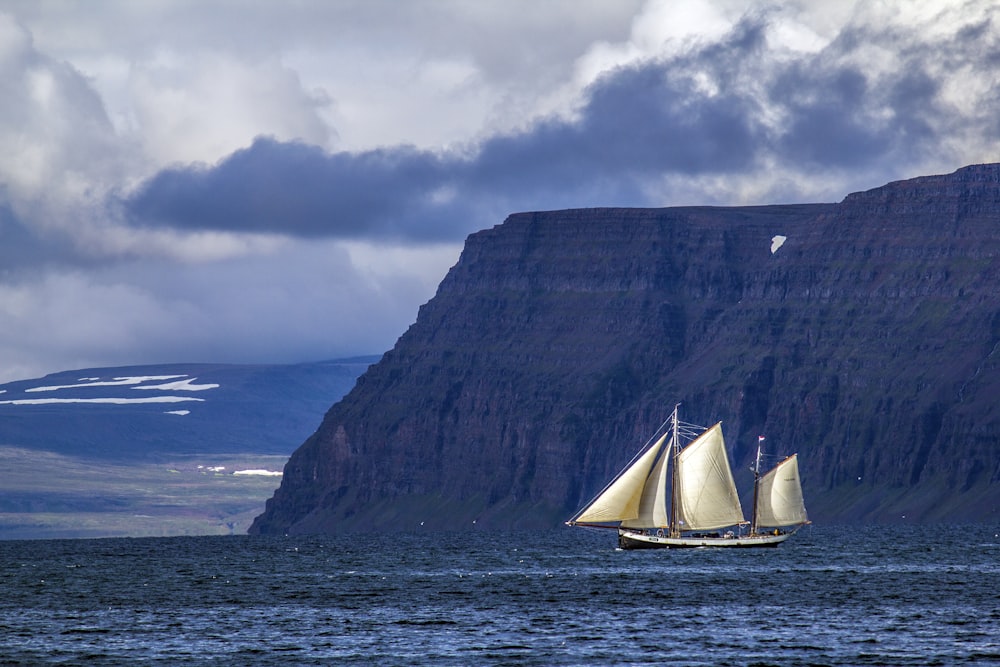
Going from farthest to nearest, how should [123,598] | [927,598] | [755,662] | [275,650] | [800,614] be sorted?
1. [123,598]
2. [927,598]
3. [800,614]
4. [275,650]
5. [755,662]

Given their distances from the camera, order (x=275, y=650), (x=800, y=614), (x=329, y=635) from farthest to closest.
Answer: (x=800, y=614) → (x=329, y=635) → (x=275, y=650)

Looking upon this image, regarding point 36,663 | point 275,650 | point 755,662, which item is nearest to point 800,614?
point 755,662

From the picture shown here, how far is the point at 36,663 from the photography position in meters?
130

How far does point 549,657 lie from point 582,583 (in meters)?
69.2

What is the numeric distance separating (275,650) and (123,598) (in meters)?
57.7

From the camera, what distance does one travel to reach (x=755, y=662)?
406 feet

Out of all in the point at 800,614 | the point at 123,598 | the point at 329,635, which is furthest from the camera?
the point at 123,598

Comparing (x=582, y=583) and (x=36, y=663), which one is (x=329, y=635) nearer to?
(x=36, y=663)

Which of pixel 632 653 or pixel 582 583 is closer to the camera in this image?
pixel 632 653

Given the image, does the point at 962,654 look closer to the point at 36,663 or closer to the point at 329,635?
the point at 329,635

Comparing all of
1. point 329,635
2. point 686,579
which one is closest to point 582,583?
point 686,579

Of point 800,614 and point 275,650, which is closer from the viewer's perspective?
point 275,650

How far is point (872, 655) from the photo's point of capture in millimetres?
125000

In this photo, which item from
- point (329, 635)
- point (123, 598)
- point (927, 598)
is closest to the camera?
point (329, 635)
